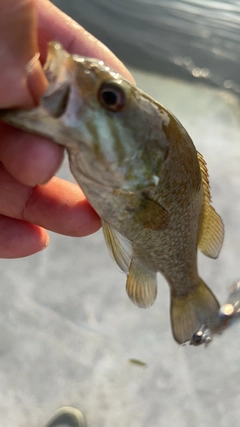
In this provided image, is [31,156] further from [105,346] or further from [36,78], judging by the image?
[105,346]

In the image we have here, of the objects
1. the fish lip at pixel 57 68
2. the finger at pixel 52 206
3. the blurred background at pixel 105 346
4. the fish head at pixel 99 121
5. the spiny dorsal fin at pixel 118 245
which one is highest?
the fish lip at pixel 57 68

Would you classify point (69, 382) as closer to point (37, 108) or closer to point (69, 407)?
point (69, 407)

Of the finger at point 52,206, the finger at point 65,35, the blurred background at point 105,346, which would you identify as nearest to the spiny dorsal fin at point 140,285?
the finger at point 52,206

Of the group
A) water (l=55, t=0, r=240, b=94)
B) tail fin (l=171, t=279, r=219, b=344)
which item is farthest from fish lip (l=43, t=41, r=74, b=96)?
water (l=55, t=0, r=240, b=94)

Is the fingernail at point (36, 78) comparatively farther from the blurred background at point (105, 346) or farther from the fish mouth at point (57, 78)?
the blurred background at point (105, 346)

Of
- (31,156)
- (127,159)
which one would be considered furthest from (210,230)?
(31,156)

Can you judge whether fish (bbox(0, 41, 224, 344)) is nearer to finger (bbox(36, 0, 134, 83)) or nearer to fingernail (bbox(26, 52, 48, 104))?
fingernail (bbox(26, 52, 48, 104))
